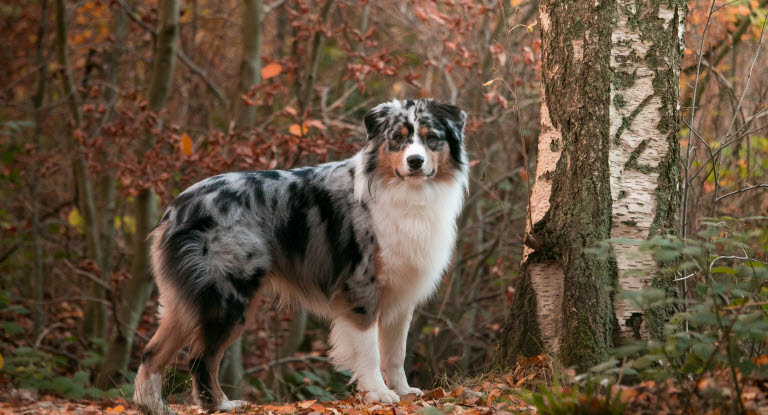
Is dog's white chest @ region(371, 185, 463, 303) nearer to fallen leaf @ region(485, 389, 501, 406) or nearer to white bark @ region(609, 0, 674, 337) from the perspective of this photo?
fallen leaf @ region(485, 389, 501, 406)

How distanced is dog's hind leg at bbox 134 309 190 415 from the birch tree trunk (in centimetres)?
230

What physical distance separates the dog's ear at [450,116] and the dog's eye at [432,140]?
0.13 metres

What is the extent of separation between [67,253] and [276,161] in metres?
3.72

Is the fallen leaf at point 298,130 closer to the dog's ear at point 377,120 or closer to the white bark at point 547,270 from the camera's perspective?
the dog's ear at point 377,120

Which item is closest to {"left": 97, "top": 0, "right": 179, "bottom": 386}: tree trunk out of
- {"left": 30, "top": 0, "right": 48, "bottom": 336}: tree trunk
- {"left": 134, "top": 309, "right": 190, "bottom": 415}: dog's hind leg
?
{"left": 30, "top": 0, "right": 48, "bottom": 336}: tree trunk

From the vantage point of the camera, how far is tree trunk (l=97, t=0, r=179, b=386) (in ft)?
22.4

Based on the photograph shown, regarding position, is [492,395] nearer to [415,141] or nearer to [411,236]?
[411,236]

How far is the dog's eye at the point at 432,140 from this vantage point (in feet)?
15.3

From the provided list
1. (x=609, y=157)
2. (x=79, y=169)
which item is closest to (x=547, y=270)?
(x=609, y=157)

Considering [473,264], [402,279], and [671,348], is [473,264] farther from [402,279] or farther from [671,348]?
[671,348]

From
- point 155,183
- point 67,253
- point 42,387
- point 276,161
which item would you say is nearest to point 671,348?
point 276,161

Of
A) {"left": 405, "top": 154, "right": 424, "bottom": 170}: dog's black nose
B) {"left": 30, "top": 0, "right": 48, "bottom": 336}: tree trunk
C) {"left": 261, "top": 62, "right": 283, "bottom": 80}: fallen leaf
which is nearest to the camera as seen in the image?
{"left": 405, "top": 154, "right": 424, "bottom": 170}: dog's black nose

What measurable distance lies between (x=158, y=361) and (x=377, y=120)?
2.15m

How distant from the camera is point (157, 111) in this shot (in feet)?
22.4
